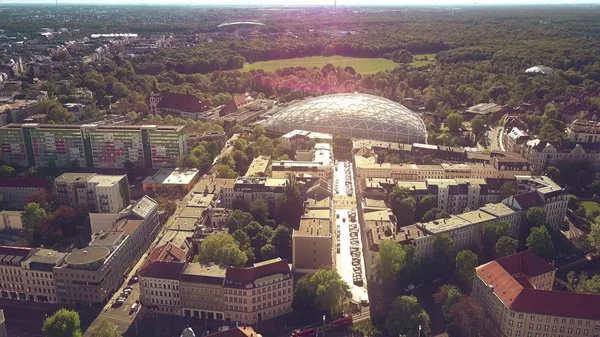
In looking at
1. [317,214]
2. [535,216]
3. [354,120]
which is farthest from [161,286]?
[354,120]

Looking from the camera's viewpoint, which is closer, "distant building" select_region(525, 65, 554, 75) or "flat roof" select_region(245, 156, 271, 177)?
"flat roof" select_region(245, 156, 271, 177)

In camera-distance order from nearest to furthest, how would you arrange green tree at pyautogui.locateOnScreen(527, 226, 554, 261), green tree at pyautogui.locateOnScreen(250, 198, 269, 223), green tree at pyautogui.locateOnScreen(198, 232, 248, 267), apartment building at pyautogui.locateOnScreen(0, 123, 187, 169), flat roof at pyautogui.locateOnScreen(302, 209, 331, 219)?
1. green tree at pyautogui.locateOnScreen(198, 232, 248, 267)
2. green tree at pyautogui.locateOnScreen(527, 226, 554, 261)
3. flat roof at pyautogui.locateOnScreen(302, 209, 331, 219)
4. green tree at pyautogui.locateOnScreen(250, 198, 269, 223)
5. apartment building at pyautogui.locateOnScreen(0, 123, 187, 169)

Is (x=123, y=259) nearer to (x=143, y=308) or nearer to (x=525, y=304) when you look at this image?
(x=143, y=308)

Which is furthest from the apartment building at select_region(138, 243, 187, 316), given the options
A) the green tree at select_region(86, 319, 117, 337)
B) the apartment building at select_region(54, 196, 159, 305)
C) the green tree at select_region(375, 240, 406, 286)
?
the green tree at select_region(375, 240, 406, 286)

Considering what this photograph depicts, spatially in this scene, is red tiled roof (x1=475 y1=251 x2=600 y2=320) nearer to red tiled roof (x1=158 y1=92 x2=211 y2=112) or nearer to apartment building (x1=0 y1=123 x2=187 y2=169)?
apartment building (x1=0 y1=123 x2=187 y2=169)

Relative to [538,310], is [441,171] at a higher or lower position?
lower

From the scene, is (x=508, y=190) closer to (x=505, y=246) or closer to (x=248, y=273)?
(x=505, y=246)

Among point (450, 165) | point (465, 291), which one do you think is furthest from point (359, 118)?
point (465, 291)
